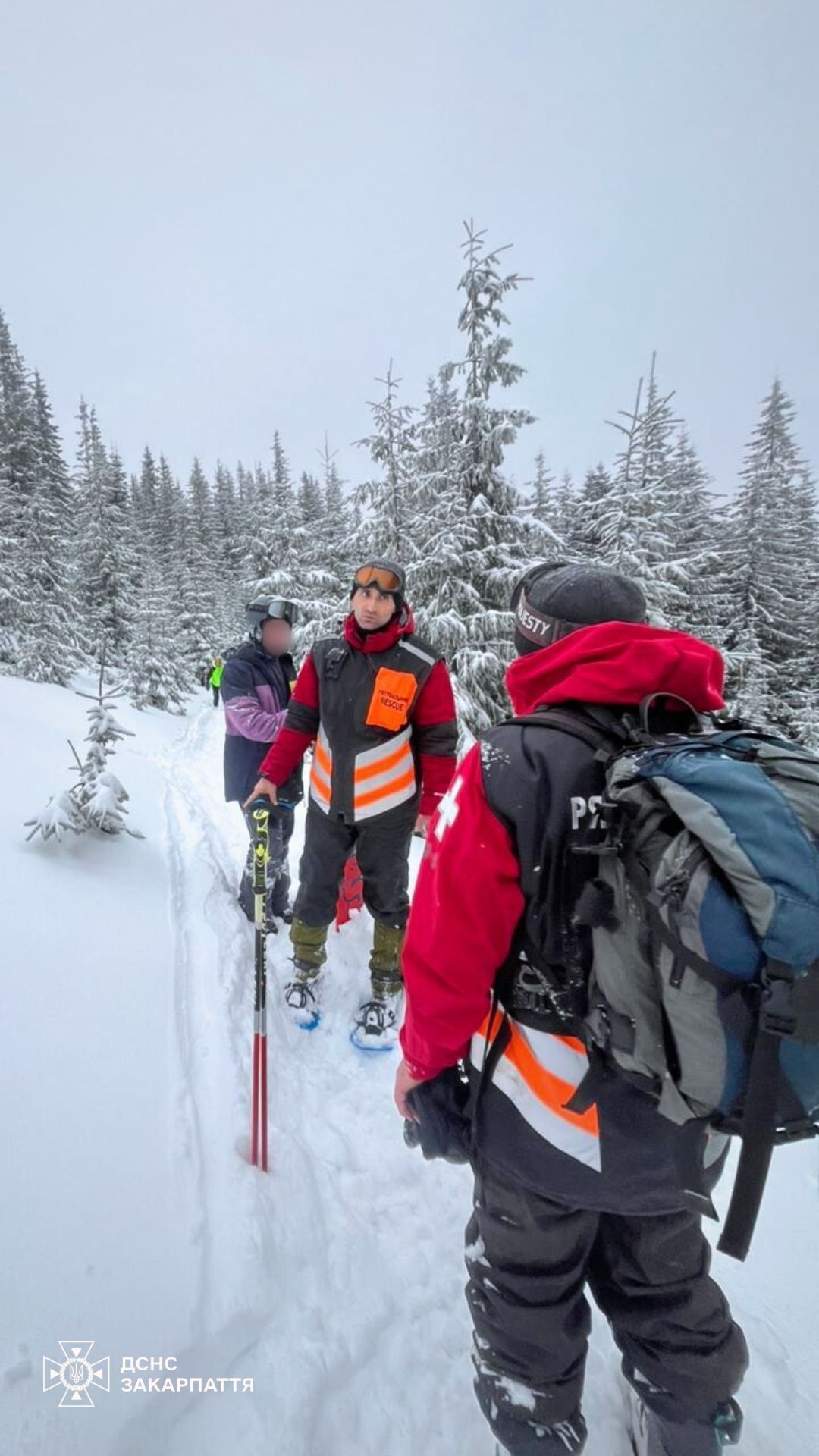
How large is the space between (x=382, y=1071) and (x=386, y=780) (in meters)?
1.72

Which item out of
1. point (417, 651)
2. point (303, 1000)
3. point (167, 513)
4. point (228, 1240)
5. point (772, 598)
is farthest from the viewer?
point (167, 513)

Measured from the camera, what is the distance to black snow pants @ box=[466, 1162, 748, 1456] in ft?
5.17

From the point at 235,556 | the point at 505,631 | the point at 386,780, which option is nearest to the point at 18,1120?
the point at 386,780

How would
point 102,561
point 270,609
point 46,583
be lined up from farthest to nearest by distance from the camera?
point 102,561 → point 46,583 → point 270,609

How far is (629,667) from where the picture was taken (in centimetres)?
143

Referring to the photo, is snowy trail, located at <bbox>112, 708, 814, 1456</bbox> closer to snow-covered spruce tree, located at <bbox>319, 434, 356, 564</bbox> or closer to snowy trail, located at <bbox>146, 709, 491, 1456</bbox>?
snowy trail, located at <bbox>146, 709, 491, 1456</bbox>

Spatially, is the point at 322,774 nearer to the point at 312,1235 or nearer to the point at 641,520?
the point at 312,1235

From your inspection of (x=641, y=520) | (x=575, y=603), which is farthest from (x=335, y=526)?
(x=575, y=603)

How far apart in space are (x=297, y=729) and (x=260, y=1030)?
1.75 m

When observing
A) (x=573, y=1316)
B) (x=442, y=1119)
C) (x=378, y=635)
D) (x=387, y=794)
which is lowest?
(x=573, y=1316)

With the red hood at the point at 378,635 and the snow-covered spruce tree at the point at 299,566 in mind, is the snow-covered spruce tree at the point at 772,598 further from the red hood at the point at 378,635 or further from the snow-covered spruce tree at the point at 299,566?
the red hood at the point at 378,635

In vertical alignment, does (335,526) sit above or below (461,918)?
above

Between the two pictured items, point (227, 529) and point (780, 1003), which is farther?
point (227, 529)

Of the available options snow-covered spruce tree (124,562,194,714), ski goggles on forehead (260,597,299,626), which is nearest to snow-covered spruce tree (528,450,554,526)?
snow-covered spruce tree (124,562,194,714)
